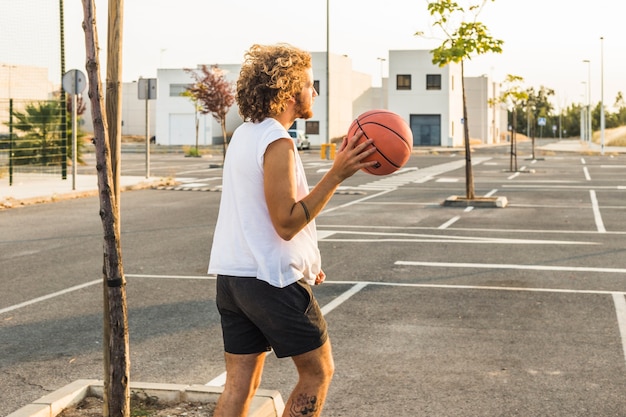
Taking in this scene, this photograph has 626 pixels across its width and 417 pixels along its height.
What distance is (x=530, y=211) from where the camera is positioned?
1845 cm

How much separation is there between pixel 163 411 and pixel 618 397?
2771 mm

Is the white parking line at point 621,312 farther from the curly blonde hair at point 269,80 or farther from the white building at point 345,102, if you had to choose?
the white building at point 345,102

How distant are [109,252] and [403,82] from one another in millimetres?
79724

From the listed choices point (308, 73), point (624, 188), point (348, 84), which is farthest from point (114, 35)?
point (348, 84)

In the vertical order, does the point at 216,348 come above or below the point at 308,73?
below

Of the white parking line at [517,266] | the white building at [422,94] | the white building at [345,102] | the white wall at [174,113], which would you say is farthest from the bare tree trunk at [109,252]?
the white building at [422,94]

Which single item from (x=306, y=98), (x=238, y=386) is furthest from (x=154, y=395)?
(x=306, y=98)

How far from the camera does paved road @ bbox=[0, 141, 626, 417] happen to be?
566 centimetres

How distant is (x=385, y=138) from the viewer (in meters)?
3.68

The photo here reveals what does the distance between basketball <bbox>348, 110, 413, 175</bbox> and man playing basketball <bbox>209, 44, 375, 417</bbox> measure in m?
0.10

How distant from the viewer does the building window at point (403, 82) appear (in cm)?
8200

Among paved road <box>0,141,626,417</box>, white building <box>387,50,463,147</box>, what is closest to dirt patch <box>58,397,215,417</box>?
paved road <box>0,141,626,417</box>

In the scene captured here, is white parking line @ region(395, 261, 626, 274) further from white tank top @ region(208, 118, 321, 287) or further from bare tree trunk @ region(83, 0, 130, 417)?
white tank top @ region(208, 118, 321, 287)

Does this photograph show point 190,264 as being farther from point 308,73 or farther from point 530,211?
point 530,211
